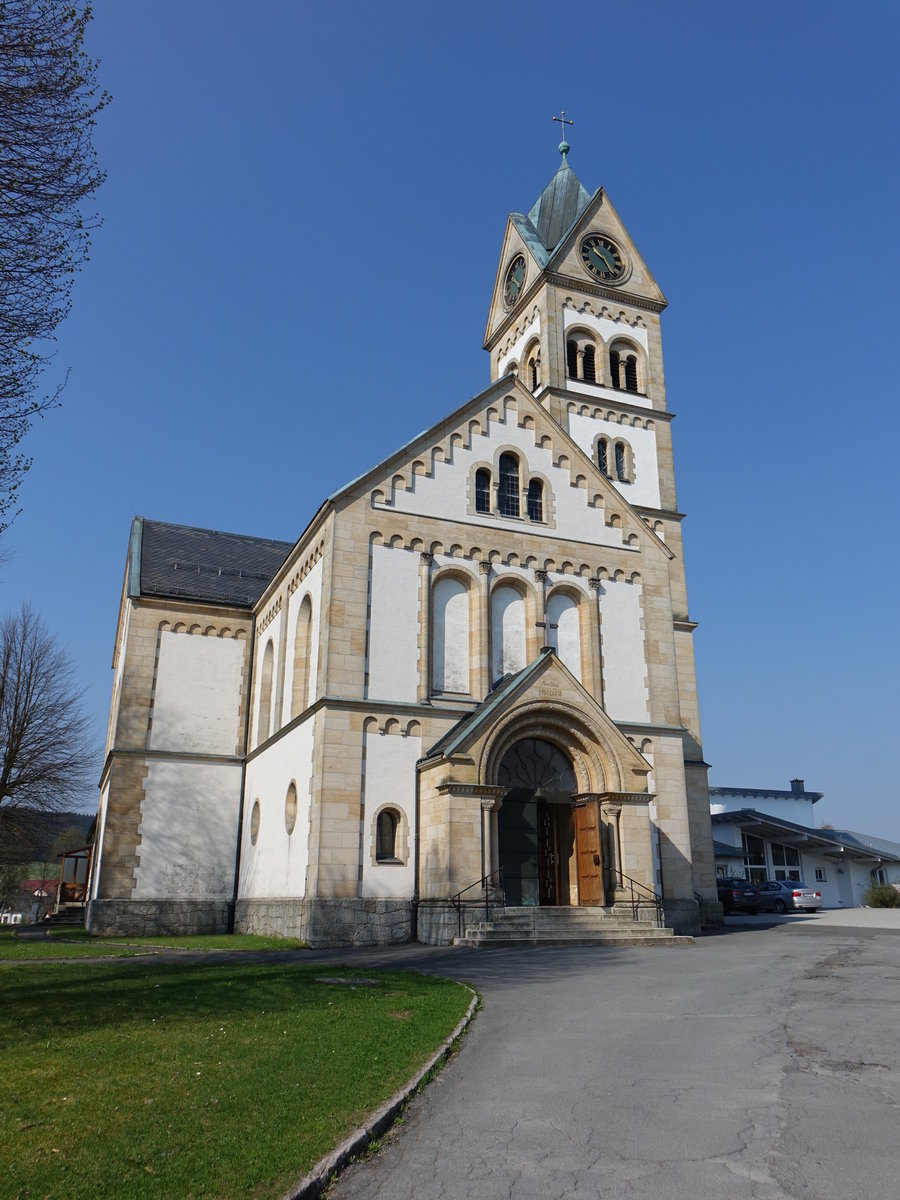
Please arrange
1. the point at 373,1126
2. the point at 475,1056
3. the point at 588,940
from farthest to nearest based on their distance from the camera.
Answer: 1. the point at 588,940
2. the point at 475,1056
3. the point at 373,1126

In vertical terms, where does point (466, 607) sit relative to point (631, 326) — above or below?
below

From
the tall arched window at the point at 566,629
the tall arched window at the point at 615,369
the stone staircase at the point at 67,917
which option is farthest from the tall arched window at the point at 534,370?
the stone staircase at the point at 67,917

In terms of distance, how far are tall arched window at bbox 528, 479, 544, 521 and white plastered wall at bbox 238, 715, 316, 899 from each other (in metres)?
8.87

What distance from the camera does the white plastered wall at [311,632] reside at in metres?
25.7

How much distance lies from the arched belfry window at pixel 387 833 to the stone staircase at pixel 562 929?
9.34ft

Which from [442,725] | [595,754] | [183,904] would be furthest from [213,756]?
[595,754]

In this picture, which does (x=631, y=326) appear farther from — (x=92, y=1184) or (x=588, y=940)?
Answer: (x=92, y=1184)

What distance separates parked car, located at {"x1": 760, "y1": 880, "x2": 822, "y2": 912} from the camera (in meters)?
41.9

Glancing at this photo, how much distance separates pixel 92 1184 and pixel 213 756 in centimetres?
2664

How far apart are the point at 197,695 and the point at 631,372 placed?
73.3ft

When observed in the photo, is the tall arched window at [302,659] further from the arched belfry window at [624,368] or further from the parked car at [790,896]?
the parked car at [790,896]

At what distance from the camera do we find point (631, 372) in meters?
40.6

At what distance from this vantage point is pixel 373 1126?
6559 mm

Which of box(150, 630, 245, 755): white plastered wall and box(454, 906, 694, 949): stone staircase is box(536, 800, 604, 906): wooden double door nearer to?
box(454, 906, 694, 949): stone staircase
